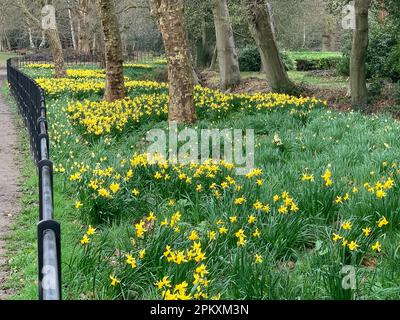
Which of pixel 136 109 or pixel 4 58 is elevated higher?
pixel 4 58

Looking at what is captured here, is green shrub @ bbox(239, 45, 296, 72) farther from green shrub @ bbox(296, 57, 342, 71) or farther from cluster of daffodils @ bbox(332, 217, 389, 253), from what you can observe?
cluster of daffodils @ bbox(332, 217, 389, 253)

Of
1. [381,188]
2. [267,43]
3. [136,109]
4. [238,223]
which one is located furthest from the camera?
[267,43]

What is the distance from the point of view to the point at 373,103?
564 inches

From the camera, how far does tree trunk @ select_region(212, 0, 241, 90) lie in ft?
66.4

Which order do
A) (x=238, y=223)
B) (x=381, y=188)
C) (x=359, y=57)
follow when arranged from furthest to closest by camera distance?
(x=359, y=57) < (x=381, y=188) < (x=238, y=223)

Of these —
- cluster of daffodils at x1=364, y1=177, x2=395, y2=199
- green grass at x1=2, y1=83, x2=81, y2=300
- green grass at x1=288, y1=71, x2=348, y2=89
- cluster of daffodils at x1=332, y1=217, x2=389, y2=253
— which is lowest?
green grass at x1=2, y1=83, x2=81, y2=300

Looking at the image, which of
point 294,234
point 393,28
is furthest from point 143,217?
point 393,28

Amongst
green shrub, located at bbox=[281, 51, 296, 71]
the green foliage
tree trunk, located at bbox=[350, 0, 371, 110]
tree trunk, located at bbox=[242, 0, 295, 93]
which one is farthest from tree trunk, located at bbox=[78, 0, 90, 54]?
Result: tree trunk, located at bbox=[350, 0, 371, 110]

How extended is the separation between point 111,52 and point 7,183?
6631mm

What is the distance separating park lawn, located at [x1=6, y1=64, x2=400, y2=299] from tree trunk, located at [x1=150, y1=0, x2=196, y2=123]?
2.46 m

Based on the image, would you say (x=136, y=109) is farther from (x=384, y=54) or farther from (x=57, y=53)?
(x=57, y=53)

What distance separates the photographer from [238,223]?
4625 mm

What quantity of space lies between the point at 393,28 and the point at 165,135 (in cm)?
1045

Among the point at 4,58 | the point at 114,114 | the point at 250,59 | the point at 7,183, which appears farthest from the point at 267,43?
the point at 4,58
